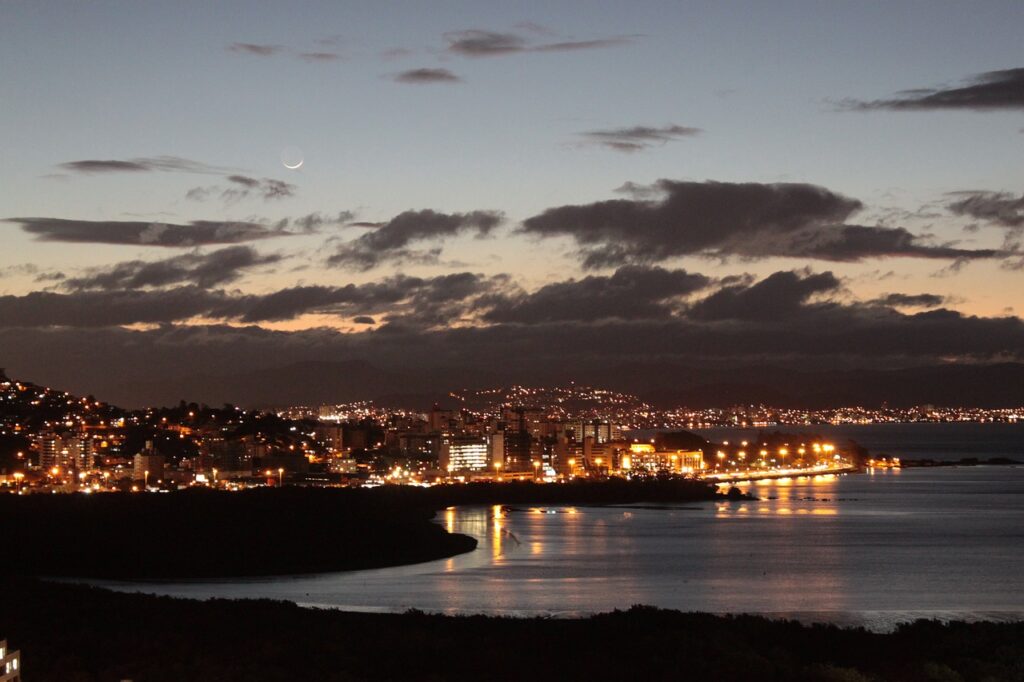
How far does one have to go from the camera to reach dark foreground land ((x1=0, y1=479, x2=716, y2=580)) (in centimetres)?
4453

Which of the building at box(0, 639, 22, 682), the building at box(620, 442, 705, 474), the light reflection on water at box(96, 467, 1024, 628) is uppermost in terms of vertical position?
the building at box(620, 442, 705, 474)

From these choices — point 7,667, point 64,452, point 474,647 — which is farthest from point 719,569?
point 64,452

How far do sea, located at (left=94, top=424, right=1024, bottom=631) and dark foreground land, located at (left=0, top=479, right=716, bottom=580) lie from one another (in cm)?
281

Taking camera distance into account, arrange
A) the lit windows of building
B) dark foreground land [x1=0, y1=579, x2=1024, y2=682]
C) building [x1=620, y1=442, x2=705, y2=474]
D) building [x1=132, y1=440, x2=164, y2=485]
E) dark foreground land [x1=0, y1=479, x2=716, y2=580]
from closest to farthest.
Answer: dark foreground land [x1=0, y1=579, x2=1024, y2=682] < dark foreground land [x1=0, y1=479, x2=716, y2=580] < building [x1=132, y1=440, x2=164, y2=485] < building [x1=620, y1=442, x2=705, y2=474] < the lit windows of building

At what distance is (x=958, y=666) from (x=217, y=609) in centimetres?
1374

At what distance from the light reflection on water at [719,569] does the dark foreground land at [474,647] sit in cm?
809

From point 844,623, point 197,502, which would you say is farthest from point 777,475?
point 844,623

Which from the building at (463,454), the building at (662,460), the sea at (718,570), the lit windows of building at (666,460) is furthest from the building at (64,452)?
the lit windows of building at (666,460)

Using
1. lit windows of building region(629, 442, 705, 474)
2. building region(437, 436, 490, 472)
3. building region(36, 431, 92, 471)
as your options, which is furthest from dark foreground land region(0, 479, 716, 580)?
lit windows of building region(629, 442, 705, 474)

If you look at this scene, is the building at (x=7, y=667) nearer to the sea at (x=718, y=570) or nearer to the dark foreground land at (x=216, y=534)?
the sea at (x=718, y=570)

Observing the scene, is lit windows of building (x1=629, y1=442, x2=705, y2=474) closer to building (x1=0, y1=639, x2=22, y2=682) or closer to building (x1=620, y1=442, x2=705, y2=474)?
building (x1=620, y1=442, x2=705, y2=474)

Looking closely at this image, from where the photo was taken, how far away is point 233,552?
157 feet

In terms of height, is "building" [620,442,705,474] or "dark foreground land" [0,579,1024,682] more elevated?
"building" [620,442,705,474]

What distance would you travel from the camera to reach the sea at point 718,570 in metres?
34.2
